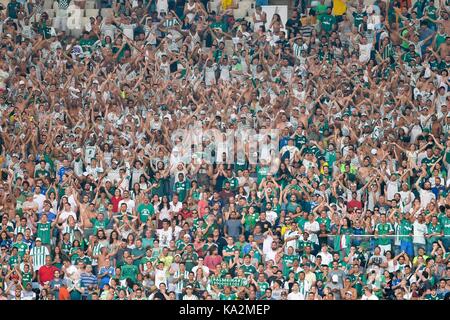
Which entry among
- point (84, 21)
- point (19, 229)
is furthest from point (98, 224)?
point (84, 21)

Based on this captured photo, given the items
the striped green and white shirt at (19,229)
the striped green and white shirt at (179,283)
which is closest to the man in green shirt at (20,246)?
the striped green and white shirt at (19,229)

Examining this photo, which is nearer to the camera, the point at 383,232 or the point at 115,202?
the point at 383,232

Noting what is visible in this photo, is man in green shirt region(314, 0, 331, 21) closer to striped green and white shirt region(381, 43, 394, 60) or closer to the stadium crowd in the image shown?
the stadium crowd

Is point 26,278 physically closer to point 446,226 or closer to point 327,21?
point 446,226

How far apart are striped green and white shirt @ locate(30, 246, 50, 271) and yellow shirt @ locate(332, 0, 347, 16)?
8.13 m

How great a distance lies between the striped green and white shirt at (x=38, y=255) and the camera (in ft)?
81.9

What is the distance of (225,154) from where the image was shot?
87.8 ft

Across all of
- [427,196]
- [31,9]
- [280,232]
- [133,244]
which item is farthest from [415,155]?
[31,9]

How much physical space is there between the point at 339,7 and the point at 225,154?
476cm

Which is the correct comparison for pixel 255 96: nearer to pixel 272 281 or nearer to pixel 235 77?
pixel 235 77

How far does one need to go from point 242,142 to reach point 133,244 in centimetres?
314

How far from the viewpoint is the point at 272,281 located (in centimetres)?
2441

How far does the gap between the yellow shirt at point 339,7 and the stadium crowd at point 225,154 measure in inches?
1.0

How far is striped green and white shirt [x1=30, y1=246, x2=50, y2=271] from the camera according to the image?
24969 millimetres
